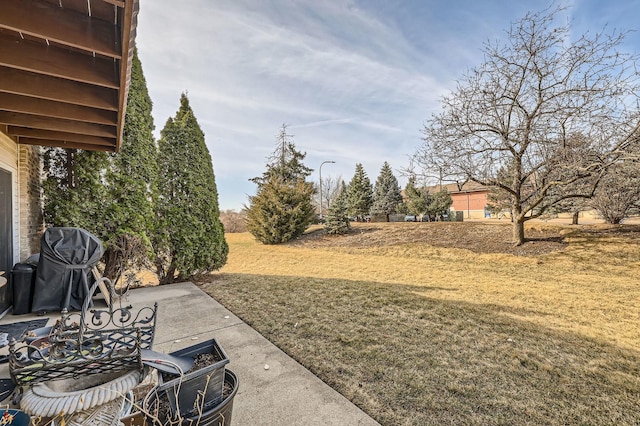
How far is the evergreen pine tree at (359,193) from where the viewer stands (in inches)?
812

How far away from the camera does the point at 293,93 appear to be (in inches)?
344

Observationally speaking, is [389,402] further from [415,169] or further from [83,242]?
[415,169]

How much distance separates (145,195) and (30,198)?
157cm

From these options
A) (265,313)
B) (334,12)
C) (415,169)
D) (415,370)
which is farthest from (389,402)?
(415,169)

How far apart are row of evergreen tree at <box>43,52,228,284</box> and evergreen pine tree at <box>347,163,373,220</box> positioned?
1486cm

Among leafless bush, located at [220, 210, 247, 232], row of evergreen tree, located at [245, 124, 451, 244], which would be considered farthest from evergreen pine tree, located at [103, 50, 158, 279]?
leafless bush, located at [220, 210, 247, 232]

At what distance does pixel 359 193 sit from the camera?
20672 millimetres

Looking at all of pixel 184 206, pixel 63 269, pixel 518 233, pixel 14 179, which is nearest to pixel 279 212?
pixel 184 206

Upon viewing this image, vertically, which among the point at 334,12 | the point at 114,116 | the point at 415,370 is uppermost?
the point at 334,12

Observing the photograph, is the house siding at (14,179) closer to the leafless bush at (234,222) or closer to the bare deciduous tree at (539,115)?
the bare deciduous tree at (539,115)

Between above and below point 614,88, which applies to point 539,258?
below

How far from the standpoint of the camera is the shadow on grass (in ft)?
6.61

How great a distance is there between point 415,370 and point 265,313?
2271 millimetres

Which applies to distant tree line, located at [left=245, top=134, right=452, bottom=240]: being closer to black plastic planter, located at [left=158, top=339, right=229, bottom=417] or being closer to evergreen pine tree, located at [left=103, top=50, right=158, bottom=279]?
evergreen pine tree, located at [left=103, top=50, right=158, bottom=279]
